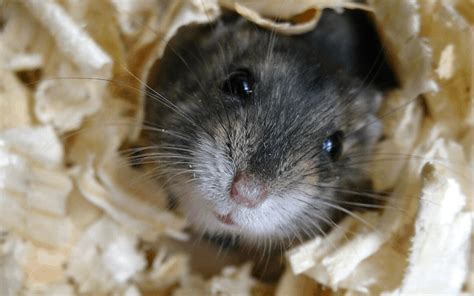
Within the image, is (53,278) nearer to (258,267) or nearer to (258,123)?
(258,267)

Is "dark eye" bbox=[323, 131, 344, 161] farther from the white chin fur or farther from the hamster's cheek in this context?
the hamster's cheek

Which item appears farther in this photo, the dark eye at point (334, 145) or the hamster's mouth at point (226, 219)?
the dark eye at point (334, 145)

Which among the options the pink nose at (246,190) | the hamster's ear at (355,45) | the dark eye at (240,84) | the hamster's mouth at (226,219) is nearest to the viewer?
the pink nose at (246,190)

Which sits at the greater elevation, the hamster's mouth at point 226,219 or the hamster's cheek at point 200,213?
the hamster's cheek at point 200,213

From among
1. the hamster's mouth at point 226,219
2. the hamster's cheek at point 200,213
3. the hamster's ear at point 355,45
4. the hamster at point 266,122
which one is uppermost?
the hamster's ear at point 355,45

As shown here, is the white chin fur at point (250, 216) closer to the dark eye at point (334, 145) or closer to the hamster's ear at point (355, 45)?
the dark eye at point (334, 145)

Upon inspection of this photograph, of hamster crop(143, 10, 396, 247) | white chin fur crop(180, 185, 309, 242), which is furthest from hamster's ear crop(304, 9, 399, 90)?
white chin fur crop(180, 185, 309, 242)

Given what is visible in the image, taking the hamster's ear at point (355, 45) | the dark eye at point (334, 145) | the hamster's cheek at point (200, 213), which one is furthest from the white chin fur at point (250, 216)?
the hamster's ear at point (355, 45)

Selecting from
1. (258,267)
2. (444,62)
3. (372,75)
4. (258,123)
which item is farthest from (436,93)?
(258,267)

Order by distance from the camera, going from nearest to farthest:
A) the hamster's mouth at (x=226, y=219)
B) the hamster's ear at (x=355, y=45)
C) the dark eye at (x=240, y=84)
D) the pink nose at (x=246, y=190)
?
1. the pink nose at (x=246, y=190)
2. the hamster's mouth at (x=226, y=219)
3. the dark eye at (x=240, y=84)
4. the hamster's ear at (x=355, y=45)
